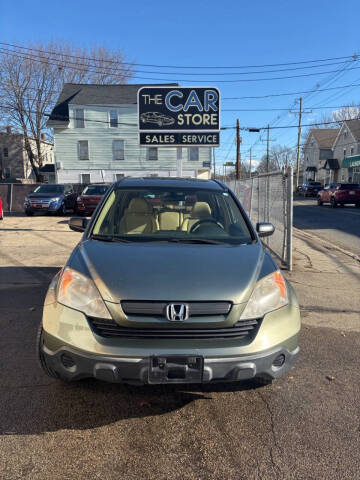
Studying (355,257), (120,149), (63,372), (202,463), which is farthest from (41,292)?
(120,149)

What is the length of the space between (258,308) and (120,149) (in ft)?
108

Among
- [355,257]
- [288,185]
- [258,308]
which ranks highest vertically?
[288,185]

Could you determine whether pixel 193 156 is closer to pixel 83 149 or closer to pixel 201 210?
pixel 83 149

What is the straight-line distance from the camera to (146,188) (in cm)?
393

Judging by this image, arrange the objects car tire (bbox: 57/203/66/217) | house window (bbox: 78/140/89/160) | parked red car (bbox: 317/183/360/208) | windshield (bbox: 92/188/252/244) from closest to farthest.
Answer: windshield (bbox: 92/188/252/244)
car tire (bbox: 57/203/66/217)
parked red car (bbox: 317/183/360/208)
house window (bbox: 78/140/89/160)

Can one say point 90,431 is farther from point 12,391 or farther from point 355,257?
point 355,257

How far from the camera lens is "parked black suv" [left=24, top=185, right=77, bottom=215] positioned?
54.7ft

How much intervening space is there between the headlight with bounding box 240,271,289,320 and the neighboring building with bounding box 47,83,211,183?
102 feet

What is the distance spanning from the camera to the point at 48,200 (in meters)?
16.8

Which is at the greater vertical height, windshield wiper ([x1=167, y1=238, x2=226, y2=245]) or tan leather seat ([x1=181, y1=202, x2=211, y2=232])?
tan leather seat ([x1=181, y1=202, x2=211, y2=232])

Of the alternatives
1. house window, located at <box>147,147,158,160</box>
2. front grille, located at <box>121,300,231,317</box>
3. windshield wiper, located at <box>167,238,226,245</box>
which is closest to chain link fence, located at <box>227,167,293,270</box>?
windshield wiper, located at <box>167,238,226,245</box>

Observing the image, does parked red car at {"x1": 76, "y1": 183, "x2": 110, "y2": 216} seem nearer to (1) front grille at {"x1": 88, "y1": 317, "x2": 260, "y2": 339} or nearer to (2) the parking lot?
(2) the parking lot

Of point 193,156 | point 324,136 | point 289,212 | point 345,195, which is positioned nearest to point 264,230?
point 289,212

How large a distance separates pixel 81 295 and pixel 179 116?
10029 millimetres
